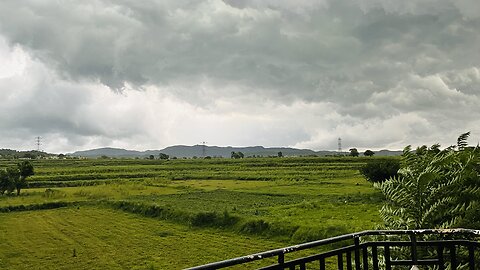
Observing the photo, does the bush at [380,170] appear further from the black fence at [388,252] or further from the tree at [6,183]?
the tree at [6,183]

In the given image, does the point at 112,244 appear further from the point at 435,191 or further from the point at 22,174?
the point at 22,174

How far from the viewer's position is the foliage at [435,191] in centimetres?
647

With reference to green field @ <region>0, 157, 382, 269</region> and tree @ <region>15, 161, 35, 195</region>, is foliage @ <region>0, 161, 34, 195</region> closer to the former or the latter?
tree @ <region>15, 161, 35, 195</region>

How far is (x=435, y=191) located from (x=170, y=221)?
28812 millimetres

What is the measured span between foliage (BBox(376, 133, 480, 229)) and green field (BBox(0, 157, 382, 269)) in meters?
15.3

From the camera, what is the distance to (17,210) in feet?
145

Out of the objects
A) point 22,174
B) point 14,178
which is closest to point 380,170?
point 14,178

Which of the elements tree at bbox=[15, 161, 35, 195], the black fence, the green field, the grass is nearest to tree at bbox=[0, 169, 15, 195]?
tree at bbox=[15, 161, 35, 195]

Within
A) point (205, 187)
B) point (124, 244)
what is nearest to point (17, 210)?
point (205, 187)

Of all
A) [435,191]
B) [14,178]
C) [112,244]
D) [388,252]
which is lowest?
[112,244]

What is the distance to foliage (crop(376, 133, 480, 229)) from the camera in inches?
255

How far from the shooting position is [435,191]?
21.7ft

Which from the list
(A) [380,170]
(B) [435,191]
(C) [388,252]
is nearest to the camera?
(C) [388,252]

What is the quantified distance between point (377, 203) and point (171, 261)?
693 inches
